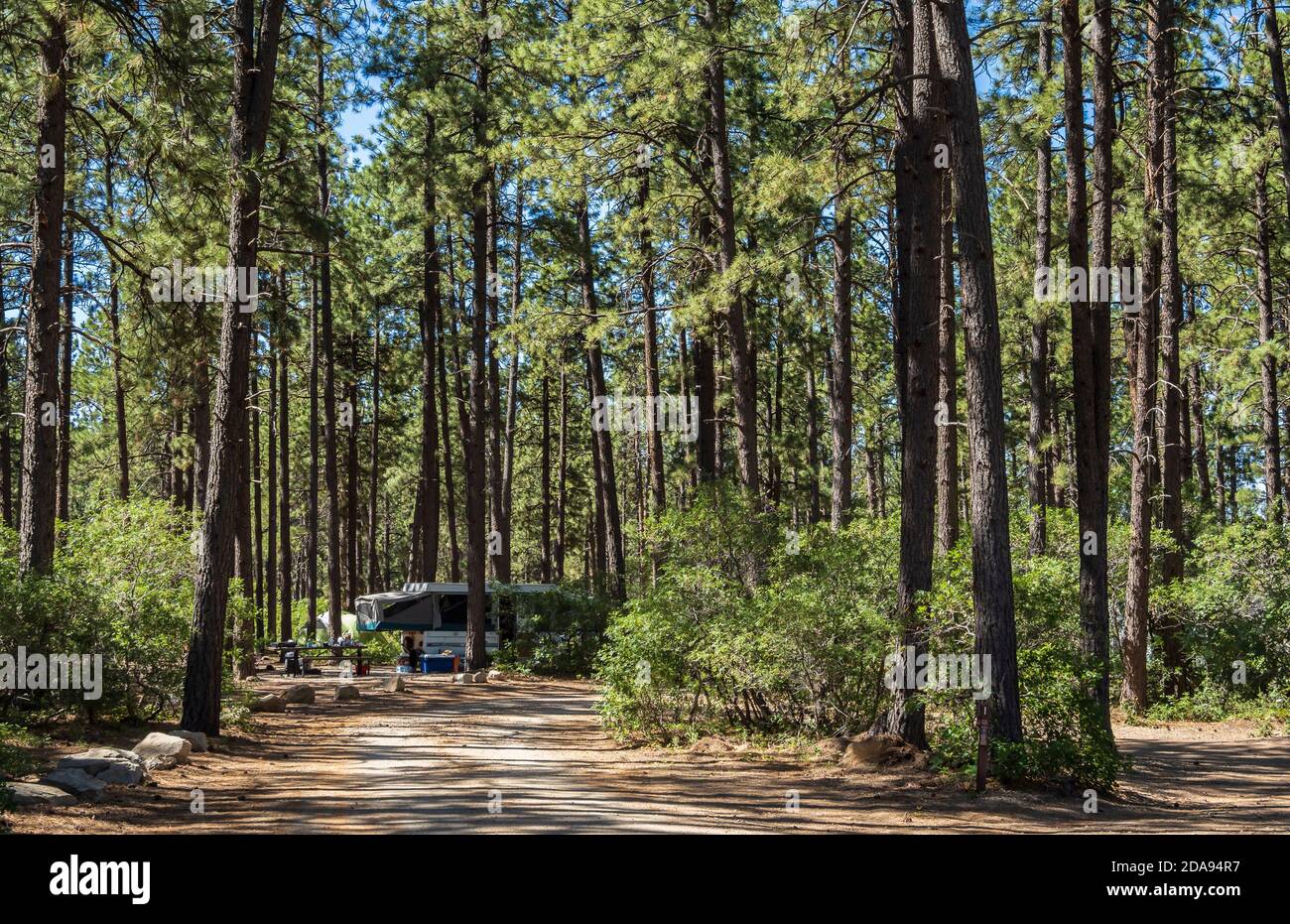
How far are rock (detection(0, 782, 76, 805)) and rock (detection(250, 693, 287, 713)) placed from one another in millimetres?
8339

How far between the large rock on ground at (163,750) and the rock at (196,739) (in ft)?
1.94

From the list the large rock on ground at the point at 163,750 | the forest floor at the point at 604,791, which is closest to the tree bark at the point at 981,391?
the forest floor at the point at 604,791

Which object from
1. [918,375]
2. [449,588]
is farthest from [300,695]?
[449,588]

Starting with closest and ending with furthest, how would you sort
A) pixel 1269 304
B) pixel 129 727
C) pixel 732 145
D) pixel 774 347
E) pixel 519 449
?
pixel 129 727 → pixel 732 145 → pixel 1269 304 → pixel 774 347 → pixel 519 449

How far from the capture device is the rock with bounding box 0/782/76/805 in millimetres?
8453

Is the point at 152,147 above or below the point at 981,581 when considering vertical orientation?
above

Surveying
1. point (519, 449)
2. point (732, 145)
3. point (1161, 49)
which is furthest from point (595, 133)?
point (519, 449)

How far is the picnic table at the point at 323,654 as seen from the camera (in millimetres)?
25516

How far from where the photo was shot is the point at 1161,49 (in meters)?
17.6

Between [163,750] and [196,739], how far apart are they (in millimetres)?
1202

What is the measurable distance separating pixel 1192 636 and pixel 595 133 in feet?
42.0

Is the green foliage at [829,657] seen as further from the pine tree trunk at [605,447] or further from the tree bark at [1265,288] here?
the tree bark at [1265,288]

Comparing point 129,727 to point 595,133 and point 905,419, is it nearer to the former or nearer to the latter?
point 905,419

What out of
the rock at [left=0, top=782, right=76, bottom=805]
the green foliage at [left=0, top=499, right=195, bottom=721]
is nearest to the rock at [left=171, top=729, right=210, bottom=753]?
the green foliage at [left=0, top=499, right=195, bottom=721]
